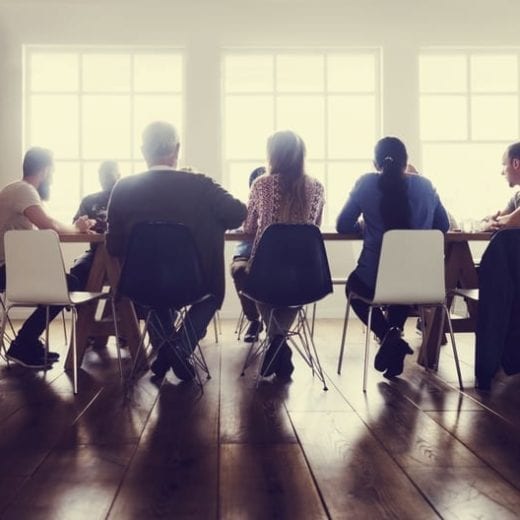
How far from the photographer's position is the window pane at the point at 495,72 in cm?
714

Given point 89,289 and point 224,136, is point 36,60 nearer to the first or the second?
point 224,136

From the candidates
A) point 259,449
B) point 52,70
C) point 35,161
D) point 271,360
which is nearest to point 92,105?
point 52,70

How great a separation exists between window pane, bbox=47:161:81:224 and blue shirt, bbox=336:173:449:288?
431cm

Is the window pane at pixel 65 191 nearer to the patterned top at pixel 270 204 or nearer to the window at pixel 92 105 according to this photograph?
the window at pixel 92 105

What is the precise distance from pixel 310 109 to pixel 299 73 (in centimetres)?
40

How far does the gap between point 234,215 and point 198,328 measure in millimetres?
634

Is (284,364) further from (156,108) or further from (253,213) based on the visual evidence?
(156,108)

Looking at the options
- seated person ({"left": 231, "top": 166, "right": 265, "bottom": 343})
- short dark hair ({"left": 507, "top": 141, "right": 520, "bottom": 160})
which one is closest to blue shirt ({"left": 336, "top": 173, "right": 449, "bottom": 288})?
seated person ({"left": 231, "top": 166, "right": 265, "bottom": 343})

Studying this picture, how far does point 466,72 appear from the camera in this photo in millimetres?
7172

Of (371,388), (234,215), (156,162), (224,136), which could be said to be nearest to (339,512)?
(371,388)

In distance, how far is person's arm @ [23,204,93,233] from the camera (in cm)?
366

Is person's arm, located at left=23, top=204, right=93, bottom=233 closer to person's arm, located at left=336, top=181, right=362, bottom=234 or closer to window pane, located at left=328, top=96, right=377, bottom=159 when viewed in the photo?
person's arm, located at left=336, top=181, right=362, bottom=234

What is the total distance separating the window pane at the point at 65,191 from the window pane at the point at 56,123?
14 centimetres

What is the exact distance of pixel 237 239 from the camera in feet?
12.1
